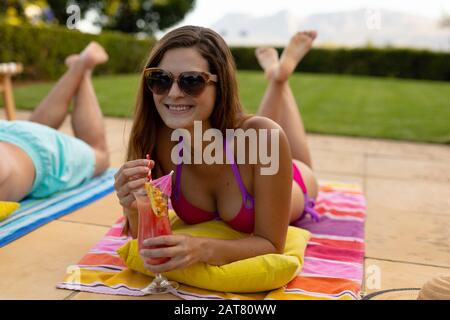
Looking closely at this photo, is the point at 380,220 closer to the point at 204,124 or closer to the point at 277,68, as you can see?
the point at 277,68

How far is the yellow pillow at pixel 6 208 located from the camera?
2.83m

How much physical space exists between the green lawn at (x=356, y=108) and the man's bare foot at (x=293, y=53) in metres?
1.81

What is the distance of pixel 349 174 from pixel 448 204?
1101 millimetres

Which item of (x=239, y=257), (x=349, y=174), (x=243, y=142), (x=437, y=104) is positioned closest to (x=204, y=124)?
(x=243, y=142)

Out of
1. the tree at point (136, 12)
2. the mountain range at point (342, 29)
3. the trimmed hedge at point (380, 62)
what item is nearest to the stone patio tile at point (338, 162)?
the trimmed hedge at point (380, 62)

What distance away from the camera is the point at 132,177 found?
1984 millimetres

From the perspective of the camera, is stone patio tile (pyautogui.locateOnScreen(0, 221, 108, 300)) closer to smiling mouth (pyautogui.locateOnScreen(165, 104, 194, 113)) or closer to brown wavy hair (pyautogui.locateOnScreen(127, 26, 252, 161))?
brown wavy hair (pyautogui.locateOnScreen(127, 26, 252, 161))

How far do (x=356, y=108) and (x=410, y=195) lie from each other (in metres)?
6.43

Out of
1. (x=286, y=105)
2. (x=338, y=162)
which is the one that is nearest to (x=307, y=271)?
(x=286, y=105)

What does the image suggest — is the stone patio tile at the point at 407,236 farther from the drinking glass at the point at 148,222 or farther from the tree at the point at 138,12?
the tree at the point at 138,12

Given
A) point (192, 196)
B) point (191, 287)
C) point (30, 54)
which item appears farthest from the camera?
point (30, 54)

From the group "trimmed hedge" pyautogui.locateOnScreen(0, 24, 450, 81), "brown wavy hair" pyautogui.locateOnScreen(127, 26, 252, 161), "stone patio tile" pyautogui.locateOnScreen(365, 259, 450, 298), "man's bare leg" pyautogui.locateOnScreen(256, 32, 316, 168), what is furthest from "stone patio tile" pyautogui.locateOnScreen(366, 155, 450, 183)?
"trimmed hedge" pyautogui.locateOnScreen(0, 24, 450, 81)

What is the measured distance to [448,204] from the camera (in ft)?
12.7

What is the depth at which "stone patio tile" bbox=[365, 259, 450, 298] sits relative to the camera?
236 centimetres
